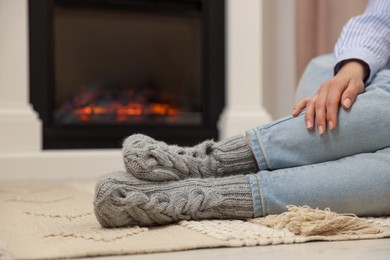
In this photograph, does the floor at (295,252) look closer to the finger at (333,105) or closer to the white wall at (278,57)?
the finger at (333,105)

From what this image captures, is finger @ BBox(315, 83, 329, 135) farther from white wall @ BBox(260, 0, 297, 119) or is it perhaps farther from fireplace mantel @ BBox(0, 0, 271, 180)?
white wall @ BBox(260, 0, 297, 119)

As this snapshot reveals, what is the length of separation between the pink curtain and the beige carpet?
4.52ft

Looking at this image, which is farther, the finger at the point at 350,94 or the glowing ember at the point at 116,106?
the glowing ember at the point at 116,106

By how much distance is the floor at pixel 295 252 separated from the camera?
2.49ft

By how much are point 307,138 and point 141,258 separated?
1.26 ft

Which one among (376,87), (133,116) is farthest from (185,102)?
(376,87)

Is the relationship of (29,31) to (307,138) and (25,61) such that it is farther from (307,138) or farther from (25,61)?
(307,138)

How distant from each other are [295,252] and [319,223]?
110 mm

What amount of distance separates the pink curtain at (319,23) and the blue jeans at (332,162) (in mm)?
1288

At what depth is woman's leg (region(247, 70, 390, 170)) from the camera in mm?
989

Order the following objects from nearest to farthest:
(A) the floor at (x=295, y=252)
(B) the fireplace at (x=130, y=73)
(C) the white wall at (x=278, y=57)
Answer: (A) the floor at (x=295, y=252) < (B) the fireplace at (x=130, y=73) < (C) the white wall at (x=278, y=57)

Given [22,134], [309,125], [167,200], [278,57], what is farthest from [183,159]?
[278,57]

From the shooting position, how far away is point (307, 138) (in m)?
1.00

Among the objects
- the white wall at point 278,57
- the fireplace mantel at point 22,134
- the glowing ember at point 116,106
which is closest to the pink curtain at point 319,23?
the white wall at point 278,57
